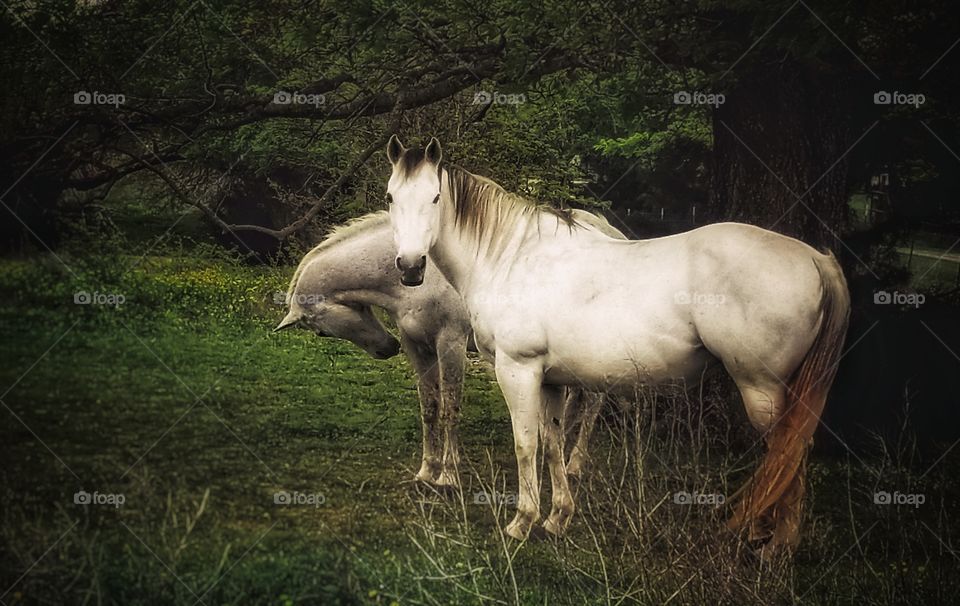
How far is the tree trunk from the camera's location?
30.3 feet

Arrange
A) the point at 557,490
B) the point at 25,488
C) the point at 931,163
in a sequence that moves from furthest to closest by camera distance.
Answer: the point at 931,163
the point at 25,488
the point at 557,490

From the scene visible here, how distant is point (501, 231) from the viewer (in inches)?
314

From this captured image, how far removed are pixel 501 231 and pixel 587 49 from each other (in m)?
2.10

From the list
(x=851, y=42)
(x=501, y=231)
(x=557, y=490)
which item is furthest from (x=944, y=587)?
(x=851, y=42)

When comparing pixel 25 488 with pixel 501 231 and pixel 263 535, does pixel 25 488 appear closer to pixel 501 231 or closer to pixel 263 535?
pixel 263 535

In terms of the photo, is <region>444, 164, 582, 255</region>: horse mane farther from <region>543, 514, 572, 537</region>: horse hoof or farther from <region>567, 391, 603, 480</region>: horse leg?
<region>543, 514, 572, 537</region>: horse hoof
